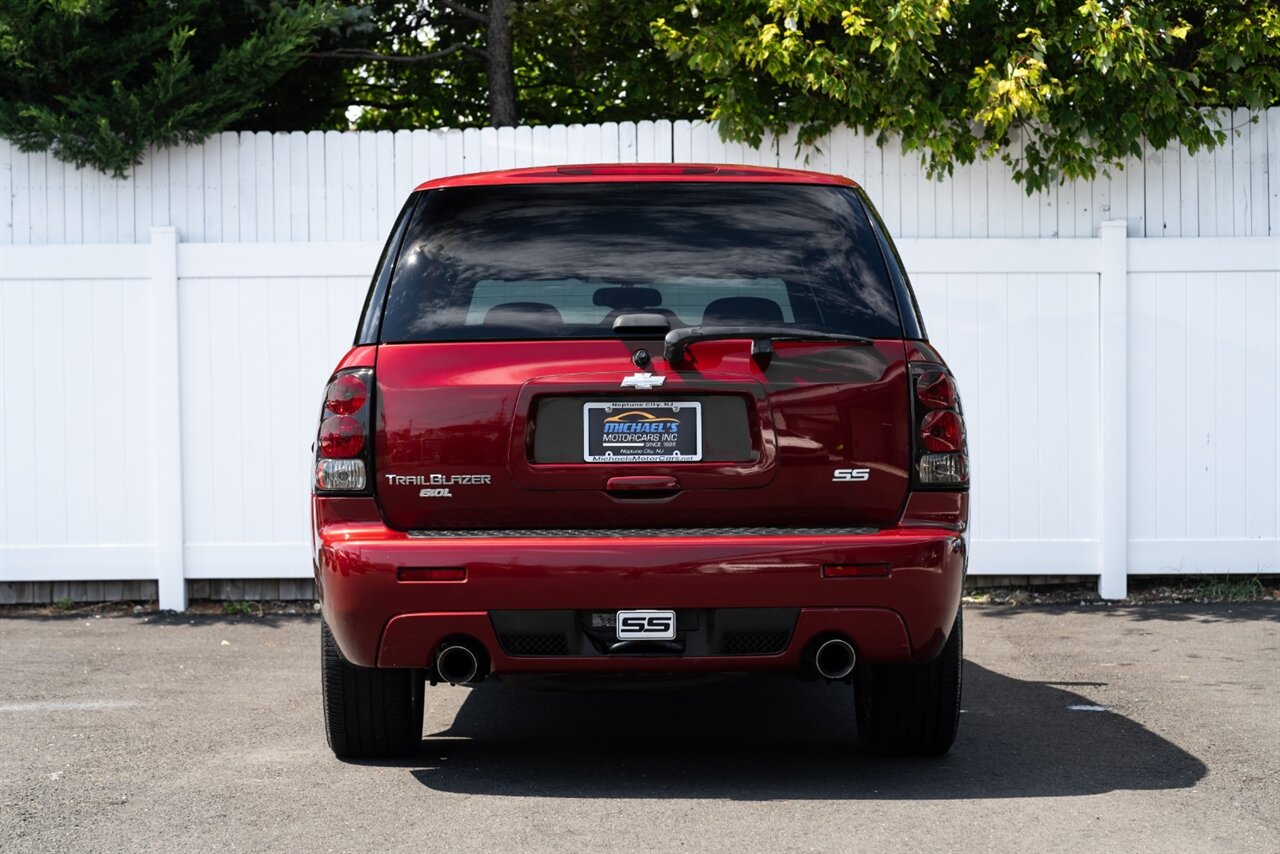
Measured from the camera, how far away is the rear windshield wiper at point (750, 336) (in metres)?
4.56

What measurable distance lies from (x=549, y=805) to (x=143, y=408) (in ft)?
17.3

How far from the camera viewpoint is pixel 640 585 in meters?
4.47

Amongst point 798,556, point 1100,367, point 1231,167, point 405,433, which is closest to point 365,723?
point 405,433

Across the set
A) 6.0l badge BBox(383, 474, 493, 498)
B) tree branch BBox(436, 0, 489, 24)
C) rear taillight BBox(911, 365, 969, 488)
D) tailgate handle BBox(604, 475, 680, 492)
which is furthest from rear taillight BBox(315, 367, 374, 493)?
tree branch BBox(436, 0, 489, 24)

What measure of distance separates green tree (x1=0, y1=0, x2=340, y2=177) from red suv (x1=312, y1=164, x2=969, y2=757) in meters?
4.88

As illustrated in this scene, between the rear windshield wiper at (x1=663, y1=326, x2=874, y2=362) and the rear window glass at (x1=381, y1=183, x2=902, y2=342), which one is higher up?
the rear window glass at (x1=381, y1=183, x2=902, y2=342)

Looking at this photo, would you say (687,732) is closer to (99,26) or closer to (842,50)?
(842,50)

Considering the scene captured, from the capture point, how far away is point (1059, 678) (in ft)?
22.7

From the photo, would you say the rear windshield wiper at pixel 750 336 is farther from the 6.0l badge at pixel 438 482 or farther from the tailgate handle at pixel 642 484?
the 6.0l badge at pixel 438 482

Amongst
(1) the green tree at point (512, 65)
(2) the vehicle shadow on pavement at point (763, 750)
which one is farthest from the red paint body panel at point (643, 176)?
(1) the green tree at point (512, 65)

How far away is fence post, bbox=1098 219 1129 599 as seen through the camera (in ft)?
29.6

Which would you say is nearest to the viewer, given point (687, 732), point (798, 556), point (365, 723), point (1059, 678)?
point (798, 556)

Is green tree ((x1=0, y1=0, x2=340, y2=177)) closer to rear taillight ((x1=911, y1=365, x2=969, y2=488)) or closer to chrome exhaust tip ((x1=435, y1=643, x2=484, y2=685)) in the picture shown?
chrome exhaust tip ((x1=435, y1=643, x2=484, y2=685))

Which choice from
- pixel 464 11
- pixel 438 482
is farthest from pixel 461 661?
pixel 464 11
